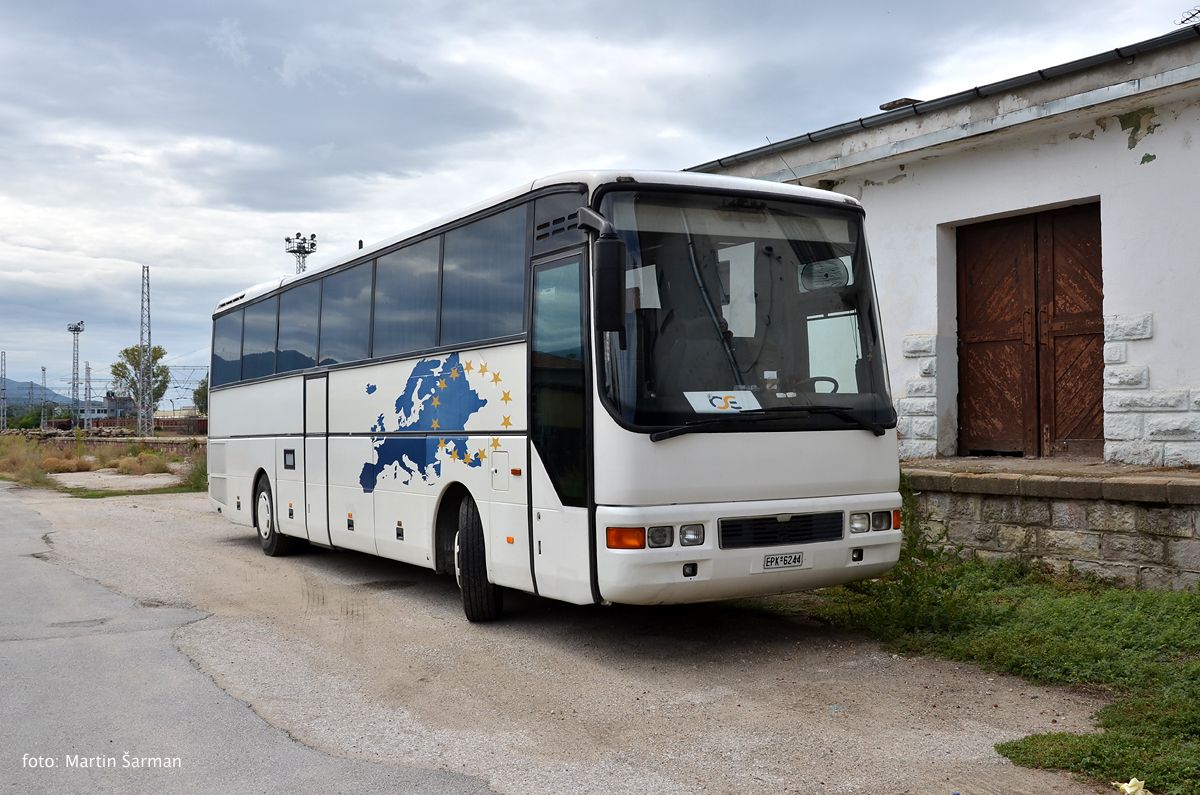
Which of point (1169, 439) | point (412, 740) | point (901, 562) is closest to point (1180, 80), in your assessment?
point (1169, 439)

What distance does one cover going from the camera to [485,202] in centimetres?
875

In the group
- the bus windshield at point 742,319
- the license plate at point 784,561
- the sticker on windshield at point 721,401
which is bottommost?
the license plate at point 784,561

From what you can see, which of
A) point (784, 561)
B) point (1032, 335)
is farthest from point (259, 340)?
point (1032, 335)

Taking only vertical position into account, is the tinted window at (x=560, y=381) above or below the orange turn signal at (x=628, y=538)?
above

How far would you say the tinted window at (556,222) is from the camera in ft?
24.5

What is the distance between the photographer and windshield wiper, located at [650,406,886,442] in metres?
6.89

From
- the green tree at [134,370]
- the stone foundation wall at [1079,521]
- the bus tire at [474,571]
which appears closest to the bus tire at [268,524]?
the bus tire at [474,571]

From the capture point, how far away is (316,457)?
11914 mm

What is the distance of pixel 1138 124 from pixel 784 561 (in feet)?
18.2

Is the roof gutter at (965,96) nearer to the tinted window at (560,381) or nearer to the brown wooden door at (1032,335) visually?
the brown wooden door at (1032,335)

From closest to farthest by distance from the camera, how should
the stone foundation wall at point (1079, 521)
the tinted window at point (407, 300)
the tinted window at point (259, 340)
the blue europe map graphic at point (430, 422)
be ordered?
1. the stone foundation wall at point (1079, 521)
2. the blue europe map graphic at point (430, 422)
3. the tinted window at point (407, 300)
4. the tinted window at point (259, 340)

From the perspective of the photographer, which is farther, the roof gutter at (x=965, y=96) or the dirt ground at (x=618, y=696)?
the roof gutter at (x=965, y=96)

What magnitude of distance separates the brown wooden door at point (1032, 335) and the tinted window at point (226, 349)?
9.30m

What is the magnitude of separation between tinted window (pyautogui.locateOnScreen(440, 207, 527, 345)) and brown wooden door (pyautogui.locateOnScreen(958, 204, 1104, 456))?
5589 mm
